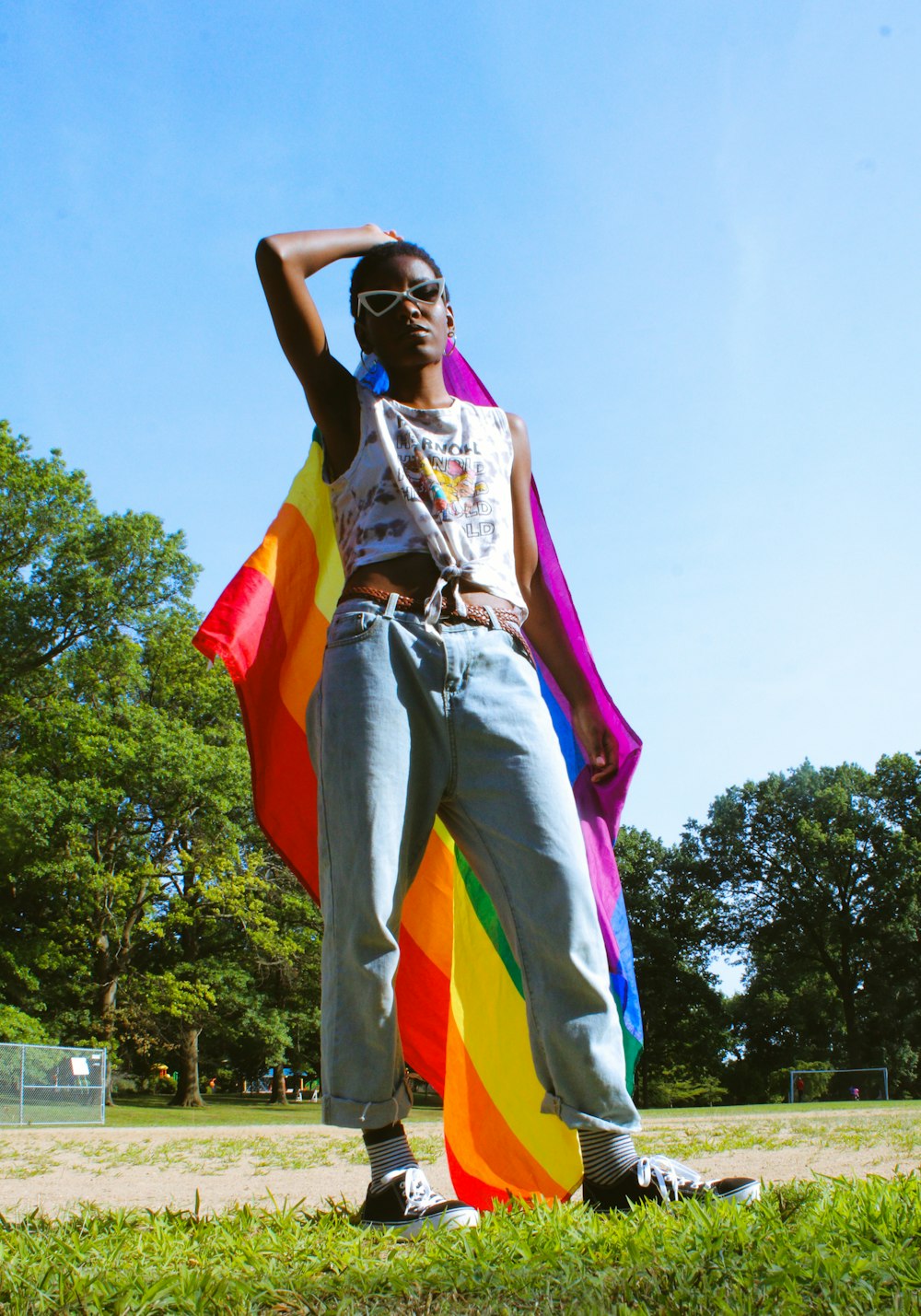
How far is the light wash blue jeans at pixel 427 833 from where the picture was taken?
251 centimetres

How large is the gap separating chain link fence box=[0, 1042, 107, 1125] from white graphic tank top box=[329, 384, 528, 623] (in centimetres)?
1788

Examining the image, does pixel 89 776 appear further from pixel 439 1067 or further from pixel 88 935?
pixel 439 1067

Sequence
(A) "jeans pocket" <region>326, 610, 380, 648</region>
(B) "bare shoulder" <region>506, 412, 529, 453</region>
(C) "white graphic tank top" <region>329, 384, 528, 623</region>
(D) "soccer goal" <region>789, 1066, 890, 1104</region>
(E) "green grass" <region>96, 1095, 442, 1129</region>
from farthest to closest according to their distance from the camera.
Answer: (D) "soccer goal" <region>789, 1066, 890, 1104</region> < (E) "green grass" <region>96, 1095, 442, 1129</region> < (B) "bare shoulder" <region>506, 412, 529, 453</region> < (C) "white graphic tank top" <region>329, 384, 528, 623</region> < (A) "jeans pocket" <region>326, 610, 380, 648</region>

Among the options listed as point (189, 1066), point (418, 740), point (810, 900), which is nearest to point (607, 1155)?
point (418, 740)

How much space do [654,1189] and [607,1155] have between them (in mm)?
133

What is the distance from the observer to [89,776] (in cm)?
2592

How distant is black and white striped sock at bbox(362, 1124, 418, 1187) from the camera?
2.50m

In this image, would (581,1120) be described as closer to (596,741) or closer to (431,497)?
(596,741)

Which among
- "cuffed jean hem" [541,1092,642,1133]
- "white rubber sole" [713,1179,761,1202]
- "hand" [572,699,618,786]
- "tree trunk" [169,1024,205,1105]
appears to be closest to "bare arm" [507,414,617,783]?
"hand" [572,699,618,786]

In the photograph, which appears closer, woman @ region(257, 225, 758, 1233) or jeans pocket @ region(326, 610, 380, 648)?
woman @ region(257, 225, 758, 1233)

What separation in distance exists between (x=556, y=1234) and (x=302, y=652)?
2.36 metres

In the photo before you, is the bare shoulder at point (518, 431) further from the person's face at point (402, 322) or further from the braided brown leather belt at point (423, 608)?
the braided brown leather belt at point (423, 608)

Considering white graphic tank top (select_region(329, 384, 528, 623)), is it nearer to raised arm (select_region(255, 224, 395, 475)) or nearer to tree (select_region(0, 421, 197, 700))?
raised arm (select_region(255, 224, 395, 475))

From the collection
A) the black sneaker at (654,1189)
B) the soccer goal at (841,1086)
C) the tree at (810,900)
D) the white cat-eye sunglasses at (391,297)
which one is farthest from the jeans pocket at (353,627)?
the tree at (810,900)
